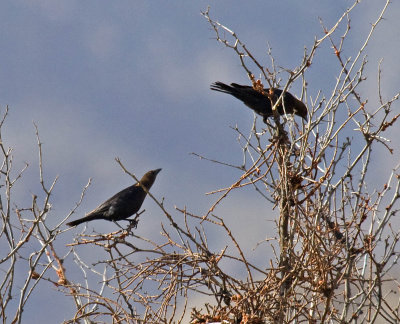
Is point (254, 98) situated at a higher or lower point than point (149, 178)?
lower

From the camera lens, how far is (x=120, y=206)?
25.7 ft

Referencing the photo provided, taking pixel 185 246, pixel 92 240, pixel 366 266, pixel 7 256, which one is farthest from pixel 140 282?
pixel 366 266

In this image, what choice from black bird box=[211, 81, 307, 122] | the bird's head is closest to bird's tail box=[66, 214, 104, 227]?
the bird's head

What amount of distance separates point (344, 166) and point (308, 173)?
4.30ft

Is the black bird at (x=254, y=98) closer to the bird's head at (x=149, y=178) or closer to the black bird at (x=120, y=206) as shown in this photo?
the black bird at (x=120, y=206)

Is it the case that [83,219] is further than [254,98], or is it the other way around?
[83,219]

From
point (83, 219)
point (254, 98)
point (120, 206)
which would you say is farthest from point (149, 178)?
point (254, 98)

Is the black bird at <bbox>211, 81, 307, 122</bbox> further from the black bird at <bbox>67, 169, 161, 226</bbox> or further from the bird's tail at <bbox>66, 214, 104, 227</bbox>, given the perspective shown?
the bird's tail at <bbox>66, 214, 104, 227</bbox>

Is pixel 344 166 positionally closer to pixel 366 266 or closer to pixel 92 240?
pixel 366 266

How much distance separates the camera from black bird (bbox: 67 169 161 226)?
7.84m

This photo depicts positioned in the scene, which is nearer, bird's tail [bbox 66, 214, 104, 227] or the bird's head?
bird's tail [bbox 66, 214, 104, 227]

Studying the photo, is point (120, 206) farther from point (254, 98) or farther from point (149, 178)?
point (254, 98)

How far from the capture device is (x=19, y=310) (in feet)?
15.3

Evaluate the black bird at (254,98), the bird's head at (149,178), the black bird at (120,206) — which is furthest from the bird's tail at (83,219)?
the black bird at (254,98)
